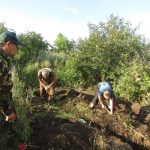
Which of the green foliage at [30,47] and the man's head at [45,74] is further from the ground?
the green foliage at [30,47]

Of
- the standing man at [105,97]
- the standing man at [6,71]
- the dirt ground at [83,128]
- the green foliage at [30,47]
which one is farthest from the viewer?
the green foliage at [30,47]

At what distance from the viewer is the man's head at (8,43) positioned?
4461 mm

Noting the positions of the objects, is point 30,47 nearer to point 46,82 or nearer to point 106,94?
point 46,82

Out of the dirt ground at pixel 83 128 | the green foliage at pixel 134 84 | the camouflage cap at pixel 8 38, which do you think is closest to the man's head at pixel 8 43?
the camouflage cap at pixel 8 38

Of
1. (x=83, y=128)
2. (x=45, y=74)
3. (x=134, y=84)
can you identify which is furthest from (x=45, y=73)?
(x=134, y=84)

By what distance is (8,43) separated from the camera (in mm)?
4469

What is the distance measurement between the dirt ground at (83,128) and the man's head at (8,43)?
2.44 meters

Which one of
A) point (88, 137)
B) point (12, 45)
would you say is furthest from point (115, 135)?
point (12, 45)

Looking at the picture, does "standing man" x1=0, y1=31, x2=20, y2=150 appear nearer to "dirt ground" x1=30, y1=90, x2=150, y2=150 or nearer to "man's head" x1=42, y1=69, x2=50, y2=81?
"dirt ground" x1=30, y1=90, x2=150, y2=150

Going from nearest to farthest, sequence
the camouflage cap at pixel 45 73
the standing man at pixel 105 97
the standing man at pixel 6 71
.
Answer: the standing man at pixel 6 71 → the standing man at pixel 105 97 → the camouflage cap at pixel 45 73

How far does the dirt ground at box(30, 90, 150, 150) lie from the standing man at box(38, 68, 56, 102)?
31 cm

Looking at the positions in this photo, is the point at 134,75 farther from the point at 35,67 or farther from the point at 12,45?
the point at 12,45

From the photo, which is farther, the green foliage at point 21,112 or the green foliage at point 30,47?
the green foliage at point 30,47

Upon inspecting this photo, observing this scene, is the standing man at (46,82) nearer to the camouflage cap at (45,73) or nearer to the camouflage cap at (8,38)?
the camouflage cap at (45,73)
